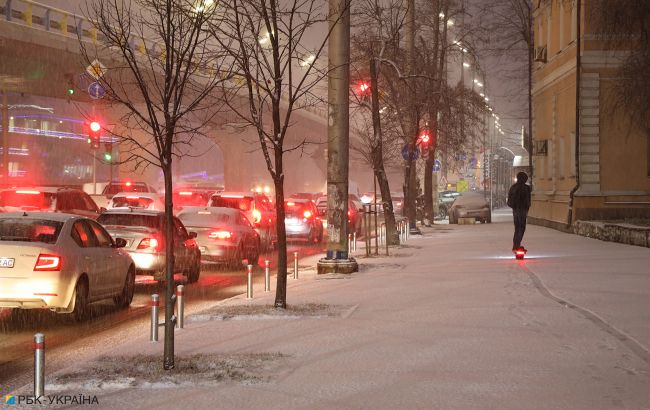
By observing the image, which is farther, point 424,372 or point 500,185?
point 500,185

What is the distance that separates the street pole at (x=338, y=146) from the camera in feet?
61.9

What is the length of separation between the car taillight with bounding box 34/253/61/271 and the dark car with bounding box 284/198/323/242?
69.6ft

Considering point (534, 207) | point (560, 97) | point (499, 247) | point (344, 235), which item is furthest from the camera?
point (534, 207)

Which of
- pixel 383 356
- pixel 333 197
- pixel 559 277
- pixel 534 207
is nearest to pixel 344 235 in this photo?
pixel 333 197

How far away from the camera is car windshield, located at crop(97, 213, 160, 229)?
19062 mm

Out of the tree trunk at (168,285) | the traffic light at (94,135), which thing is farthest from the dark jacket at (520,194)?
Answer: the traffic light at (94,135)

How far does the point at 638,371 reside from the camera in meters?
8.29

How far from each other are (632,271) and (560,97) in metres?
21.2

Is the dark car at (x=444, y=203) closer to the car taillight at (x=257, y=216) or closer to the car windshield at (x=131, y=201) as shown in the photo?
the car taillight at (x=257, y=216)

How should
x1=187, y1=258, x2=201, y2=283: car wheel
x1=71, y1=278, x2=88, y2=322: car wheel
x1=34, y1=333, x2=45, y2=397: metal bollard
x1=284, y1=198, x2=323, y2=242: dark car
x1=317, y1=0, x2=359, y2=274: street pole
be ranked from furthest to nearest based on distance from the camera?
x1=284, y1=198, x2=323, y2=242: dark car
x1=187, y1=258, x2=201, y2=283: car wheel
x1=317, y1=0, x2=359, y2=274: street pole
x1=71, y1=278, x2=88, y2=322: car wheel
x1=34, y1=333, x2=45, y2=397: metal bollard

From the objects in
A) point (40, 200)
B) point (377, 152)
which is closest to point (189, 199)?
point (377, 152)

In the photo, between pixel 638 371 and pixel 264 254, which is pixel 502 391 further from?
pixel 264 254

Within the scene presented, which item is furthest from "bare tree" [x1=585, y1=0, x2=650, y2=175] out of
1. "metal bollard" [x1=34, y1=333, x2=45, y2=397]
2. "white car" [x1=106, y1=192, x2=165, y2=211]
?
"metal bollard" [x1=34, y1=333, x2=45, y2=397]

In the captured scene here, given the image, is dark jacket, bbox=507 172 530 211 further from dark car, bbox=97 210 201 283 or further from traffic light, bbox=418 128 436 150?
traffic light, bbox=418 128 436 150
